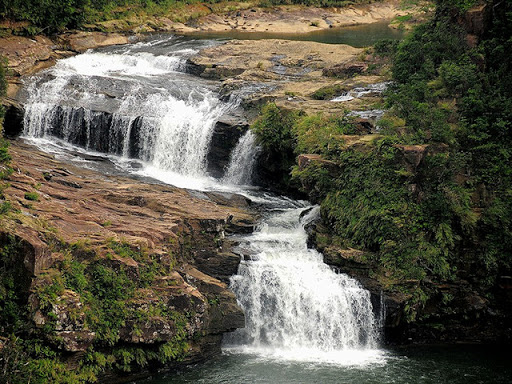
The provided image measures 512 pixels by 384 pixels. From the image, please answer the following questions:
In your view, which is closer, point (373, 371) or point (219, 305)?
point (373, 371)

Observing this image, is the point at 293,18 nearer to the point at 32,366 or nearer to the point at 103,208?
the point at 103,208

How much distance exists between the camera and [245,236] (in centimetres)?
2189

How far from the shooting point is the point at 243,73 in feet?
113

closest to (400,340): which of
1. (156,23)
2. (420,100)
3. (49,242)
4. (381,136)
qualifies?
(381,136)

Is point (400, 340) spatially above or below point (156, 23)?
below

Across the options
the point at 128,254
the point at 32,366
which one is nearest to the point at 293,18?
the point at 128,254

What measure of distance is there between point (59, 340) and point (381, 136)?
12.2 meters

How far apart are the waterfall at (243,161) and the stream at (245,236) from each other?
0.14 feet

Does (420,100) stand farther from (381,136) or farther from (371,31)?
(371,31)

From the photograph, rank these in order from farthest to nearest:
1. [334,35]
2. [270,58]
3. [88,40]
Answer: [334,35]
[88,40]
[270,58]

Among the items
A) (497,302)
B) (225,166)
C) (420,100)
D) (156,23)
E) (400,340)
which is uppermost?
(156,23)

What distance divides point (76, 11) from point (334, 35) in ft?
64.1

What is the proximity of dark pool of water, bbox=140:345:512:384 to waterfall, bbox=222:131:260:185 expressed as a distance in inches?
402

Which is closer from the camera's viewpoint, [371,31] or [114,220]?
[114,220]
